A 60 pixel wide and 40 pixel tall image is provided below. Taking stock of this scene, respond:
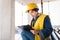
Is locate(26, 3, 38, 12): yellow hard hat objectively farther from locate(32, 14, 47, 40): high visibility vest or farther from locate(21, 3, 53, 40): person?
locate(32, 14, 47, 40): high visibility vest

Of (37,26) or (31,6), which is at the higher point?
(31,6)

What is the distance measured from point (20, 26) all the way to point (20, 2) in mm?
229

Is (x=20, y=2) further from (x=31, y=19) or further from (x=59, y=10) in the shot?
(x=59, y=10)

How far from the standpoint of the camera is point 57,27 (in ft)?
4.36

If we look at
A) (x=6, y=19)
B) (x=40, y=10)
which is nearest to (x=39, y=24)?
(x=40, y=10)

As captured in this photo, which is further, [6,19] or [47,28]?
[6,19]

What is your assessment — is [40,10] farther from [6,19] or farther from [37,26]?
[6,19]

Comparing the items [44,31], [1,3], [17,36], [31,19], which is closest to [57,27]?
[44,31]

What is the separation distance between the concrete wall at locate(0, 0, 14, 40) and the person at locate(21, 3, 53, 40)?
149mm

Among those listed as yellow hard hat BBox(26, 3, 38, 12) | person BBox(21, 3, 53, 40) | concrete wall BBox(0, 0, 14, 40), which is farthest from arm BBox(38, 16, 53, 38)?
concrete wall BBox(0, 0, 14, 40)

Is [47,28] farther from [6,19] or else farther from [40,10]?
[6,19]

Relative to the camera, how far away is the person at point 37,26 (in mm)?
1340

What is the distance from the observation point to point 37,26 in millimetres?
1376

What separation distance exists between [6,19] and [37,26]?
1.04 feet
